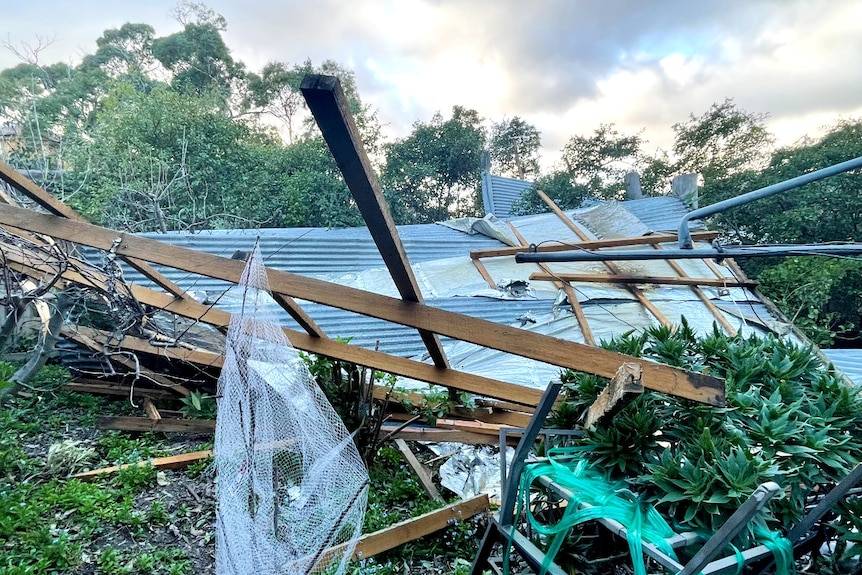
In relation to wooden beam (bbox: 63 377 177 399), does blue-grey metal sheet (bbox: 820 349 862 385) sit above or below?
below

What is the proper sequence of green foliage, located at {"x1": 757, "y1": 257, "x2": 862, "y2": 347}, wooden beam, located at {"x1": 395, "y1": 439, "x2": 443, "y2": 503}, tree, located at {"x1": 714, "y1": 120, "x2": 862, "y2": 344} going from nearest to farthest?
wooden beam, located at {"x1": 395, "y1": 439, "x2": 443, "y2": 503} → green foliage, located at {"x1": 757, "y1": 257, "x2": 862, "y2": 347} → tree, located at {"x1": 714, "y1": 120, "x2": 862, "y2": 344}

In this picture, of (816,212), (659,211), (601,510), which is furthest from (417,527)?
(816,212)

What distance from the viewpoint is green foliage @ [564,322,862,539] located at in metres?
1.76

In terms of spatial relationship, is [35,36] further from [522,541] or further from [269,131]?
[522,541]

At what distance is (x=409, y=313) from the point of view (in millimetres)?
2201

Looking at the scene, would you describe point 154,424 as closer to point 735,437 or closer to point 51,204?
point 51,204

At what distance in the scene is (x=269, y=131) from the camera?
1381 centimetres

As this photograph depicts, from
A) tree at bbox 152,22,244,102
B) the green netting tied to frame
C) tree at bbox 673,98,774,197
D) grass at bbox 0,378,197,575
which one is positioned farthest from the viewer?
tree at bbox 152,22,244,102

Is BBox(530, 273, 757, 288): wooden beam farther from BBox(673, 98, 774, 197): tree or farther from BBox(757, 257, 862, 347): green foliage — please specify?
BBox(673, 98, 774, 197): tree

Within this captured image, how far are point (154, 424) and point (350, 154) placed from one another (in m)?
3.65

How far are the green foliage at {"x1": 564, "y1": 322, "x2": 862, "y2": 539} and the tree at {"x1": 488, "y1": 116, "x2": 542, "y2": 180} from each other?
15.1 m

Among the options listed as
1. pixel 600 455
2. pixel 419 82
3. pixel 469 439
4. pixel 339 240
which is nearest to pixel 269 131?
pixel 419 82

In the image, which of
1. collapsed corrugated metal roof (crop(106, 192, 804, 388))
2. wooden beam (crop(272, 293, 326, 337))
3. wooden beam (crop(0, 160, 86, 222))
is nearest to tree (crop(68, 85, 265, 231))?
collapsed corrugated metal roof (crop(106, 192, 804, 388))

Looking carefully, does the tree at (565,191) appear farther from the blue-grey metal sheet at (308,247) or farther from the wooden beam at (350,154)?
the wooden beam at (350,154)
